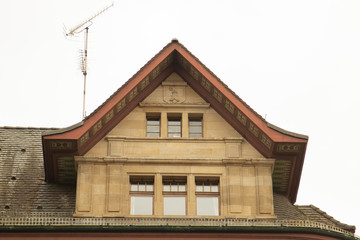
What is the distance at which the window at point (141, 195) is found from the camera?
127 feet

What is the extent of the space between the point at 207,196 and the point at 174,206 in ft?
4.54

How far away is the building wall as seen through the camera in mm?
38719

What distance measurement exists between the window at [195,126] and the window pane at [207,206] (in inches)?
120

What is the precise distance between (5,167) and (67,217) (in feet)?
18.0

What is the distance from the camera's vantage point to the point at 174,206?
3900cm

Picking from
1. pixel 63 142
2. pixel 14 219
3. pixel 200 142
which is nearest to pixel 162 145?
pixel 200 142

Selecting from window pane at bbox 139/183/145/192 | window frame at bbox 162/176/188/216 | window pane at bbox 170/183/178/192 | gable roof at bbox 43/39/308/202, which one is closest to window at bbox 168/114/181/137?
gable roof at bbox 43/39/308/202

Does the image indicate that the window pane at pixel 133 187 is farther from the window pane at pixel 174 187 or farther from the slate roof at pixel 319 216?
the slate roof at pixel 319 216

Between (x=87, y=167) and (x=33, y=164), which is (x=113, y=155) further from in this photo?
(x=33, y=164)

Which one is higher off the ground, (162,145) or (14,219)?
(162,145)

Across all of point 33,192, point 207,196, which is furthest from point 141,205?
point 33,192

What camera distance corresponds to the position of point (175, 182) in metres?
39.8

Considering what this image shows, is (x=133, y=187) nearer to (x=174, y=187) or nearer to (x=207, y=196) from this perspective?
(x=174, y=187)

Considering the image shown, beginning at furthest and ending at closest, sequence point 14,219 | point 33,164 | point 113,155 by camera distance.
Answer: point 33,164 < point 113,155 < point 14,219
